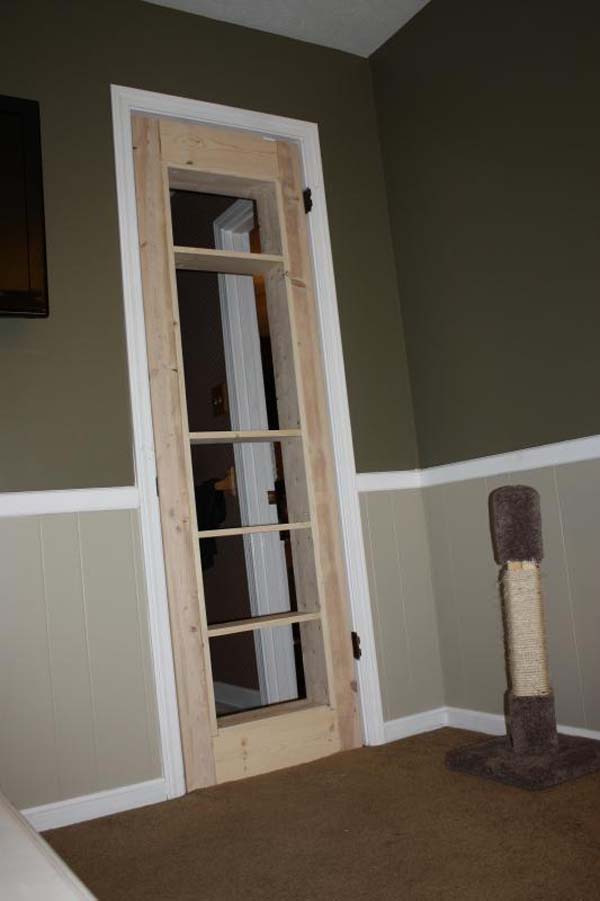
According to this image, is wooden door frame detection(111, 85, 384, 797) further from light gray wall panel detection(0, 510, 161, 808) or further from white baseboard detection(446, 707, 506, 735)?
white baseboard detection(446, 707, 506, 735)

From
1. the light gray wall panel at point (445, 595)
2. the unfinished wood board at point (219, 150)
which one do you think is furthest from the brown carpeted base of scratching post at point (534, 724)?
the unfinished wood board at point (219, 150)

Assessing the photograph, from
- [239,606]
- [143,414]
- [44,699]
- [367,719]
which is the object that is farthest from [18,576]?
[239,606]

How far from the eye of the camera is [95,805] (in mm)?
2354

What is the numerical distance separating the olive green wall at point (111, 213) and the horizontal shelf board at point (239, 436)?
→ 0.80 ft

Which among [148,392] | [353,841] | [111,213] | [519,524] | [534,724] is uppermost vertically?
[111,213]

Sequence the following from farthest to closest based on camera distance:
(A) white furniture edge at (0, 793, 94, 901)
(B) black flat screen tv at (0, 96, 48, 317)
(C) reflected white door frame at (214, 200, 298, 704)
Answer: (C) reflected white door frame at (214, 200, 298, 704)
(B) black flat screen tv at (0, 96, 48, 317)
(A) white furniture edge at (0, 793, 94, 901)

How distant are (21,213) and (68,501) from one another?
0.83 m

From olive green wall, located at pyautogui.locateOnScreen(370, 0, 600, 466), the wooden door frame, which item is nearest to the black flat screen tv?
the wooden door frame

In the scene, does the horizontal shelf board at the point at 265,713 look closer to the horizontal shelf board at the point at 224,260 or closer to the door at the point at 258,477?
the door at the point at 258,477

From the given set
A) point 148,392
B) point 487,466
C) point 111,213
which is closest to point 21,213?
point 111,213

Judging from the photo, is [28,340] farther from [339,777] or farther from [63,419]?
[339,777]

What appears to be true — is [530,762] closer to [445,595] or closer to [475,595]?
[475,595]

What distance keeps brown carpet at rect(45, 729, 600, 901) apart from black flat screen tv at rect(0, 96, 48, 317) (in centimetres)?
145

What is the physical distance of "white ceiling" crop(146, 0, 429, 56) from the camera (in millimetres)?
2908
